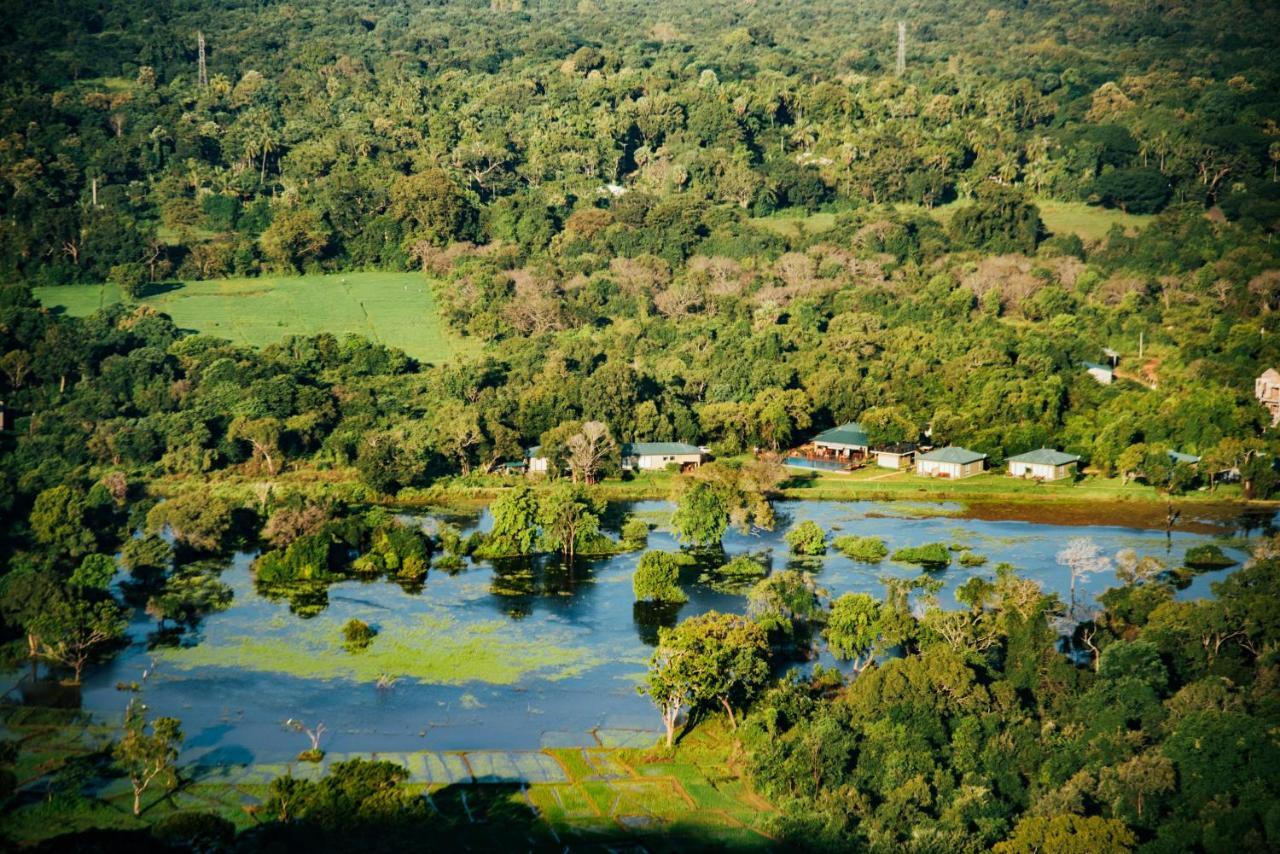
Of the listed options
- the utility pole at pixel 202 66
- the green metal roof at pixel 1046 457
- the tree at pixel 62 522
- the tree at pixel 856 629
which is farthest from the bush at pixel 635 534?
the utility pole at pixel 202 66

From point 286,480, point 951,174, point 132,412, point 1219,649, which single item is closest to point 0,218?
point 132,412

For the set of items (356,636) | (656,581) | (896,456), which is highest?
(656,581)

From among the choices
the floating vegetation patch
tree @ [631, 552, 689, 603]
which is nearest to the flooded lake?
the floating vegetation patch

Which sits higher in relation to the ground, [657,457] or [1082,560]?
[1082,560]

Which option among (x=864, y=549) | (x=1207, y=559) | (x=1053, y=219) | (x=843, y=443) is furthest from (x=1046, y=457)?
(x=1053, y=219)

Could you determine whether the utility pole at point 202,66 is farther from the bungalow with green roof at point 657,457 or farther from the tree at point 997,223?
the bungalow with green roof at point 657,457

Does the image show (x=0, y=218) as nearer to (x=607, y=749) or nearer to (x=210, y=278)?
(x=210, y=278)

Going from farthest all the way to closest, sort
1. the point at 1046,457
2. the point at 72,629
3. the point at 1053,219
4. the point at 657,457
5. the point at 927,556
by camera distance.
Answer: the point at 1053,219, the point at 657,457, the point at 1046,457, the point at 927,556, the point at 72,629

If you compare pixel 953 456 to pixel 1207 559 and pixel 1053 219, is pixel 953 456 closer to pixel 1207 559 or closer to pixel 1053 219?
pixel 1207 559
